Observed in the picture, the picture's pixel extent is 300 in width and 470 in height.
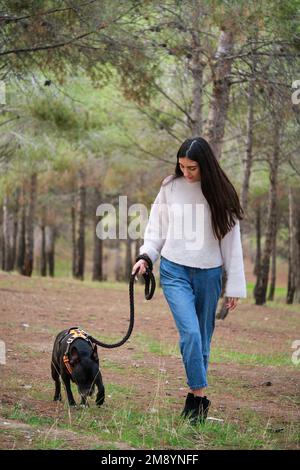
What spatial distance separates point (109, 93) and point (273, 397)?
14.8 metres

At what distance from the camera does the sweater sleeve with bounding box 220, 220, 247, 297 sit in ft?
19.0

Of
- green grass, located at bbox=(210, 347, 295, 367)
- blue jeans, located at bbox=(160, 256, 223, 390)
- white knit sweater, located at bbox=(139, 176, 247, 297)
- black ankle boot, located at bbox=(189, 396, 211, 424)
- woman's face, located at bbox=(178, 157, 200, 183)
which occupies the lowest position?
green grass, located at bbox=(210, 347, 295, 367)

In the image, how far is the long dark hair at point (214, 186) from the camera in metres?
5.59

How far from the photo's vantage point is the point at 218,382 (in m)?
8.20

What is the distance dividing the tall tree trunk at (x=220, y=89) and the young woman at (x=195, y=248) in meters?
6.93

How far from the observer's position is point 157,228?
5844 millimetres

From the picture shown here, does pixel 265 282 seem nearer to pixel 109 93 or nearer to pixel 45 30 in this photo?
pixel 109 93
